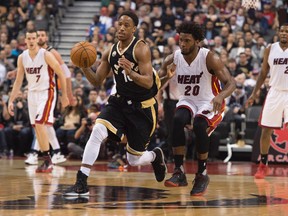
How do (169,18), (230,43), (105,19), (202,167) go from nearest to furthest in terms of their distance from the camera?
(202,167) < (230,43) < (169,18) < (105,19)

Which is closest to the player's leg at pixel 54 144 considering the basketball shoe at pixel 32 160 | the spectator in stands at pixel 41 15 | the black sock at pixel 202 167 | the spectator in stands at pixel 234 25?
the basketball shoe at pixel 32 160

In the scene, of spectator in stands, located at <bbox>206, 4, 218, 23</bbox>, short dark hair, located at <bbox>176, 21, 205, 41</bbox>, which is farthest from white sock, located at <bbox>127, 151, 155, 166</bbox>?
spectator in stands, located at <bbox>206, 4, 218, 23</bbox>

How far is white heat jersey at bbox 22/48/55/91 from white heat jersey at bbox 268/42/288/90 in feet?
10.9

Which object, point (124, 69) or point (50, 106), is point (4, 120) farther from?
point (124, 69)

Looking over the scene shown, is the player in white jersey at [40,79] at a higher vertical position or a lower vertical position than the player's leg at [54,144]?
higher

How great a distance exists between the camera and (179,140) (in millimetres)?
8773

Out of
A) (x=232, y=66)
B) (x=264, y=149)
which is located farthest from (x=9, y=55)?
(x=264, y=149)

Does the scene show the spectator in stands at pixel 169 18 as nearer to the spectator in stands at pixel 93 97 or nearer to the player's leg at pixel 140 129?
the spectator in stands at pixel 93 97

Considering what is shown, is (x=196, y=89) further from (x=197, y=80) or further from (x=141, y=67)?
(x=141, y=67)

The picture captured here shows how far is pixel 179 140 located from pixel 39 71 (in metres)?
3.56

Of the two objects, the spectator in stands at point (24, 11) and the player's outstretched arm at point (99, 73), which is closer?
the player's outstretched arm at point (99, 73)

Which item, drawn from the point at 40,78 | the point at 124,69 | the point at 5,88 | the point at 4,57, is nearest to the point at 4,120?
the point at 5,88

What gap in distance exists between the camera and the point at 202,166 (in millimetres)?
8547

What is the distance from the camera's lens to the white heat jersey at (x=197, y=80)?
340 inches
